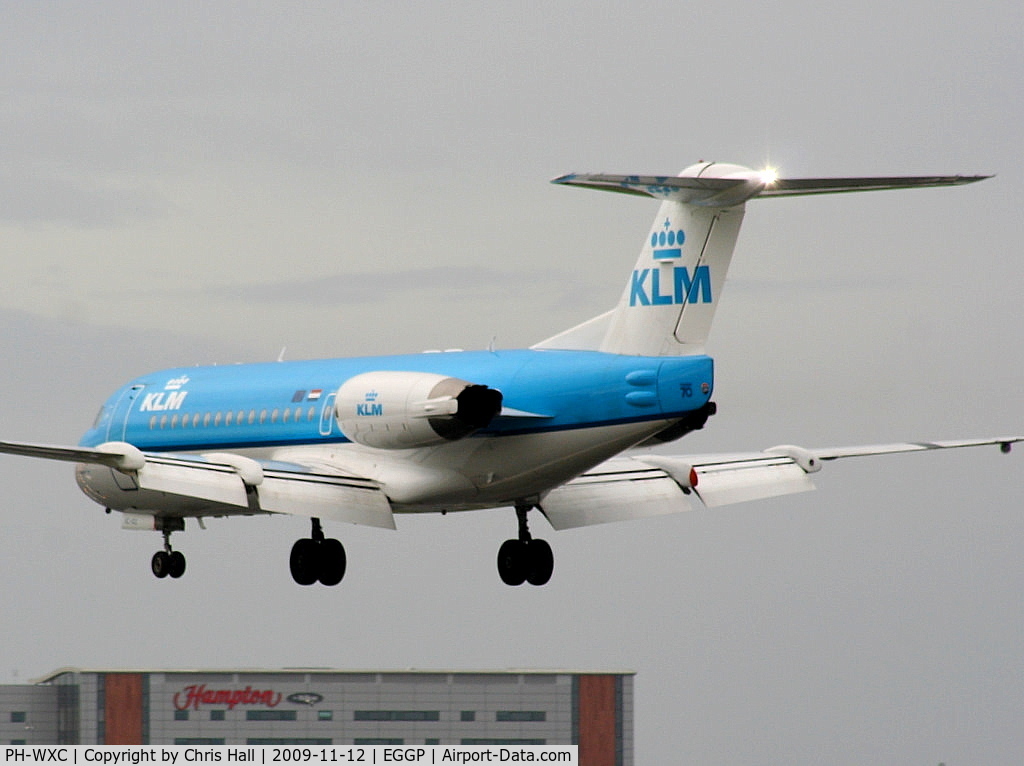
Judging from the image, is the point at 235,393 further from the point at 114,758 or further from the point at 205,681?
the point at 205,681

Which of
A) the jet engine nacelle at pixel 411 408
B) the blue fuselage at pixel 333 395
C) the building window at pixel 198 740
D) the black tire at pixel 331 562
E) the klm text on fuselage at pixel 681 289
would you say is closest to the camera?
the blue fuselage at pixel 333 395

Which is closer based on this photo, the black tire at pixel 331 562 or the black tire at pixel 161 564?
the black tire at pixel 331 562

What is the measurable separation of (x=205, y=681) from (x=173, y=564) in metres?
51.1

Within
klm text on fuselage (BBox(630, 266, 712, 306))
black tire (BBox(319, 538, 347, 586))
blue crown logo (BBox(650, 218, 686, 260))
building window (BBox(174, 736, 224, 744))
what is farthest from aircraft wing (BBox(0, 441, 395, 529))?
building window (BBox(174, 736, 224, 744))

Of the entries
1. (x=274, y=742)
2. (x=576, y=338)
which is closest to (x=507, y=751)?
(x=576, y=338)

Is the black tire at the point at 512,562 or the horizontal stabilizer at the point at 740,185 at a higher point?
the horizontal stabilizer at the point at 740,185

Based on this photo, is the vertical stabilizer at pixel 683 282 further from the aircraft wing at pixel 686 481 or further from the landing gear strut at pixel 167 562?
the landing gear strut at pixel 167 562

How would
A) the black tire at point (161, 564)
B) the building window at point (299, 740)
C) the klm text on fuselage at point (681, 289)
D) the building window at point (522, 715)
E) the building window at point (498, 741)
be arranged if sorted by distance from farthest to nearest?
the building window at point (522, 715) → the building window at point (299, 740) → the building window at point (498, 741) → the black tire at point (161, 564) → the klm text on fuselage at point (681, 289)

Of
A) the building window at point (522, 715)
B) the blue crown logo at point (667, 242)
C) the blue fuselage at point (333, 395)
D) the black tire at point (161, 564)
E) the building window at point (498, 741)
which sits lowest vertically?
the building window at point (498, 741)

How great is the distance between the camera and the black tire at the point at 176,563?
2096 inches

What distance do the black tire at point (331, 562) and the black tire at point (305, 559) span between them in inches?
5.0

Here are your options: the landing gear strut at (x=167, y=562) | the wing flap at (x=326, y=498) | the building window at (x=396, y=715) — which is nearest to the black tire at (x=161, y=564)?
the landing gear strut at (x=167, y=562)

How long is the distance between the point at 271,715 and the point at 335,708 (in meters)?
2.91

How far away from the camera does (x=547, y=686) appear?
103562 millimetres
